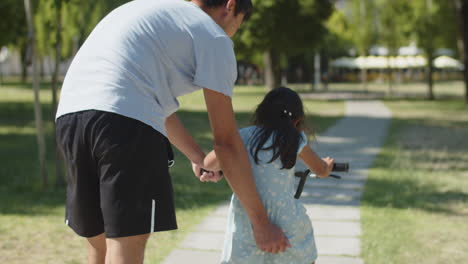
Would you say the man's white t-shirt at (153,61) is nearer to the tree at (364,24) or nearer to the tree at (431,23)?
the tree at (431,23)

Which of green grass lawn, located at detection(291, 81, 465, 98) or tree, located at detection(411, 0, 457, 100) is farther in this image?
green grass lawn, located at detection(291, 81, 465, 98)

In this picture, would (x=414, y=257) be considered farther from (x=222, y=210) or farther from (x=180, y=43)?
(x=180, y=43)

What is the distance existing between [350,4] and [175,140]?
42.2 metres

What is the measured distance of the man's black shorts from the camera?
89.7 inches

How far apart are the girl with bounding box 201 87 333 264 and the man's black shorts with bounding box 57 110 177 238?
0.47 meters

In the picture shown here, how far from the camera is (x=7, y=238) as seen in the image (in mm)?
5500

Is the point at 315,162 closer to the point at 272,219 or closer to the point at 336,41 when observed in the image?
the point at 272,219

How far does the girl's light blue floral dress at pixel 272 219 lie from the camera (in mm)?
2840

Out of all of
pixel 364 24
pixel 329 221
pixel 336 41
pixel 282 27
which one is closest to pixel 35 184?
pixel 329 221

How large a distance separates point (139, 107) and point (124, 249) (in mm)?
491

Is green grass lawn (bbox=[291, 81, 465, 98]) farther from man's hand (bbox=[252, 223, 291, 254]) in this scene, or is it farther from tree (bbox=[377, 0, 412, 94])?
man's hand (bbox=[252, 223, 291, 254])

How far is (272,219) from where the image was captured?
2.86 m

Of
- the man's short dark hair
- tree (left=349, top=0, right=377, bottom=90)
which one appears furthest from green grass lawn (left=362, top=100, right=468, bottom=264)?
tree (left=349, top=0, right=377, bottom=90)

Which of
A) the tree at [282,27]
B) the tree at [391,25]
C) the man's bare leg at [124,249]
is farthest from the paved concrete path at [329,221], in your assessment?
the tree at [391,25]
